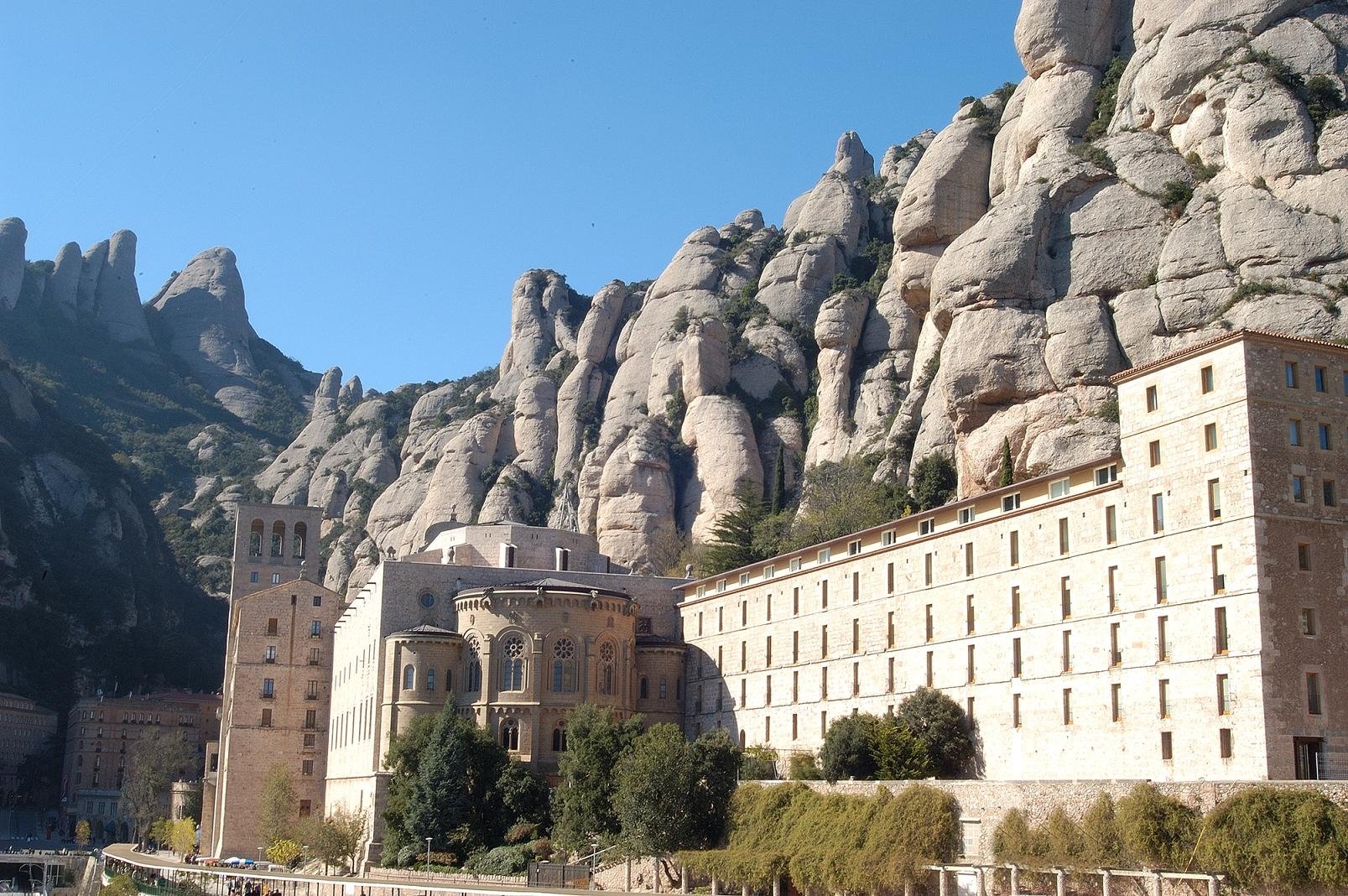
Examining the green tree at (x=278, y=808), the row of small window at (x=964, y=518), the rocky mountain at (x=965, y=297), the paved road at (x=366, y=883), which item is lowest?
the paved road at (x=366, y=883)

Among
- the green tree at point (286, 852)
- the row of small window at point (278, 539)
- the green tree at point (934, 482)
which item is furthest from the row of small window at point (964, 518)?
the row of small window at point (278, 539)

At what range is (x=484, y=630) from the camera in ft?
234

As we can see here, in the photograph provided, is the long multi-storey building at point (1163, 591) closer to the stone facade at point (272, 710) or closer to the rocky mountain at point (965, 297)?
the rocky mountain at point (965, 297)

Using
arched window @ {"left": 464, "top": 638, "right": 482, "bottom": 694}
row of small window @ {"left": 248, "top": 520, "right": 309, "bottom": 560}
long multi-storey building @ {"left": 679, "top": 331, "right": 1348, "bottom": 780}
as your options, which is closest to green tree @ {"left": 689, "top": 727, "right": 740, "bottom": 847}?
long multi-storey building @ {"left": 679, "top": 331, "right": 1348, "bottom": 780}

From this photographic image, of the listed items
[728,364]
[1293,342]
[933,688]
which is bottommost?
[933,688]

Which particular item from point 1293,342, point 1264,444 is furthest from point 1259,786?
point 1293,342

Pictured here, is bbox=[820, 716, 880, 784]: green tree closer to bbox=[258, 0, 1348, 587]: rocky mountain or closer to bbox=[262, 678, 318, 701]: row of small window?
bbox=[258, 0, 1348, 587]: rocky mountain

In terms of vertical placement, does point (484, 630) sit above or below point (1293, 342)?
below

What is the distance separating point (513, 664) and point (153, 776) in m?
51.2

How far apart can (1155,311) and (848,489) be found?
24461 mm

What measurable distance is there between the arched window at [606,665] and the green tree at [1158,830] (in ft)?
120

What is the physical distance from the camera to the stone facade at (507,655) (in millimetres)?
69938

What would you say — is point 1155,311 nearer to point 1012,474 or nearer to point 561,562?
point 1012,474

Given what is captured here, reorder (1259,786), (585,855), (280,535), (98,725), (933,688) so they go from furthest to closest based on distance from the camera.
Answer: (98,725), (280,535), (585,855), (933,688), (1259,786)
